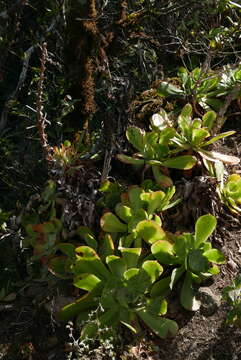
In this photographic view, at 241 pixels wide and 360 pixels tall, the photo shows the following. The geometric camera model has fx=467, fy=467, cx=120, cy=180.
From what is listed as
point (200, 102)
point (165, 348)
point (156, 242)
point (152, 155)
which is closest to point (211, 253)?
point (156, 242)

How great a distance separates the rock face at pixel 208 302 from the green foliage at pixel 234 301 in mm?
125

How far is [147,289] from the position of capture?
223 cm

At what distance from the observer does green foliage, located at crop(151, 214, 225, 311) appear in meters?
2.25

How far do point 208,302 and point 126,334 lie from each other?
0.44 m

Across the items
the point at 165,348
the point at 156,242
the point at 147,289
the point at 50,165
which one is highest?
the point at 50,165

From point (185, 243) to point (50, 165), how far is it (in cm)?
91

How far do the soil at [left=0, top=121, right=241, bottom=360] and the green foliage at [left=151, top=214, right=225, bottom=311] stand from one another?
3.6 inches

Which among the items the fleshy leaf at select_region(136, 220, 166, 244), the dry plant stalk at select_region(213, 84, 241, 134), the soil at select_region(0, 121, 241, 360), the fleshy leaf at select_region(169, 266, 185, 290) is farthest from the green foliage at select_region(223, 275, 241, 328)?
the dry plant stalk at select_region(213, 84, 241, 134)

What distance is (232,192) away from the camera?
2.70 m

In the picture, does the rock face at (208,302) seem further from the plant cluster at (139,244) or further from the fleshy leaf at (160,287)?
the fleshy leaf at (160,287)

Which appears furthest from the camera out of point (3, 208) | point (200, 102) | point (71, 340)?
point (200, 102)

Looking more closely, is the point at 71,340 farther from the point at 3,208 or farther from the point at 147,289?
the point at 3,208

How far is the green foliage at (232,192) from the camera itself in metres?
2.67

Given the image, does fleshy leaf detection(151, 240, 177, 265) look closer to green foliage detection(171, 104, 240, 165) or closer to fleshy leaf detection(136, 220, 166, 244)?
fleshy leaf detection(136, 220, 166, 244)
